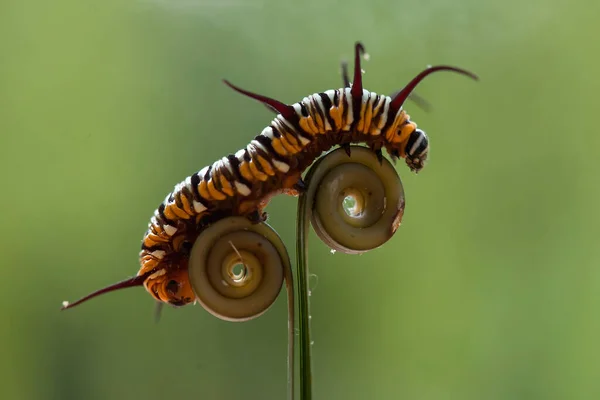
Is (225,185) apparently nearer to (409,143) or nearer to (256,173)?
(256,173)

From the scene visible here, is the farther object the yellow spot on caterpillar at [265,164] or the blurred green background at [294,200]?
the blurred green background at [294,200]

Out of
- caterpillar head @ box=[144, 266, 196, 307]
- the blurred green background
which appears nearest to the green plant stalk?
caterpillar head @ box=[144, 266, 196, 307]

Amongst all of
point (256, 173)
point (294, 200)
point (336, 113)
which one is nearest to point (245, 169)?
point (256, 173)

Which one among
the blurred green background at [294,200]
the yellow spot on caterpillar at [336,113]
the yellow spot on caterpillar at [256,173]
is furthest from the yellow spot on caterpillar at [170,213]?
the blurred green background at [294,200]

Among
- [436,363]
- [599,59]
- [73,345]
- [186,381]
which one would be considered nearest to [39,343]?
[73,345]

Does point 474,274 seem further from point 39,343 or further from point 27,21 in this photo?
point 27,21

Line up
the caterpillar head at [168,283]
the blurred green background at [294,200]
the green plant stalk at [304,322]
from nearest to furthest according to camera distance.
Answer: the green plant stalk at [304,322]
the caterpillar head at [168,283]
the blurred green background at [294,200]

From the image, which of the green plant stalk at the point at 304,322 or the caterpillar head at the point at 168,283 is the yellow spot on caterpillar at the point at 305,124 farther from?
the caterpillar head at the point at 168,283
